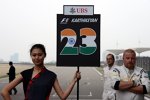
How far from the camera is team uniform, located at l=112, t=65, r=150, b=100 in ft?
16.4

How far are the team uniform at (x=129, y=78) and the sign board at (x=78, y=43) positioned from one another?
1.49 meters

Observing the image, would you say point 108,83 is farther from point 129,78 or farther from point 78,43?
point 129,78

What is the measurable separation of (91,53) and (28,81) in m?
2.26

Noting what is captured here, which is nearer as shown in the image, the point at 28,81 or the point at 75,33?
the point at 28,81

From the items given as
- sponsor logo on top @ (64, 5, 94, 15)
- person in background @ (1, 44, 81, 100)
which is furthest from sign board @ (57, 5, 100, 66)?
person in background @ (1, 44, 81, 100)

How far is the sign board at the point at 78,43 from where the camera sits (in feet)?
21.7

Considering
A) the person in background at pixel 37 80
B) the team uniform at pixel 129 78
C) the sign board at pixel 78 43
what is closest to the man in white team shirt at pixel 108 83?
the sign board at pixel 78 43

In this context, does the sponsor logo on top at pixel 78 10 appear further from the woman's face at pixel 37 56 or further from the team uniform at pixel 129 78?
the woman's face at pixel 37 56

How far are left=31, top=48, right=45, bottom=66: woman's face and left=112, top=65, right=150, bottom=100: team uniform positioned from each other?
96 cm

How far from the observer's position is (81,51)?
6.67 m

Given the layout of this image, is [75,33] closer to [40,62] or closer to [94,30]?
[94,30]

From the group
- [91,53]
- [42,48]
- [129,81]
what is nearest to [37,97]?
[42,48]

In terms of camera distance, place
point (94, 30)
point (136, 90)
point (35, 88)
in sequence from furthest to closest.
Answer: point (94, 30) → point (136, 90) → point (35, 88)

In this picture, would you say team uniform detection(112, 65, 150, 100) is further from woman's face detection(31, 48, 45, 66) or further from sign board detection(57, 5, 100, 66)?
sign board detection(57, 5, 100, 66)
